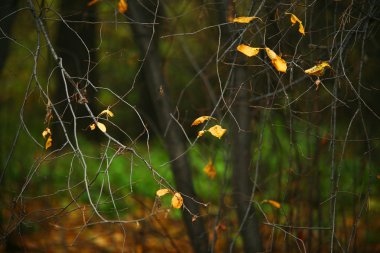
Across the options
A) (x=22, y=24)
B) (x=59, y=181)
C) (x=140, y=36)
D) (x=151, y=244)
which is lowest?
(x=59, y=181)

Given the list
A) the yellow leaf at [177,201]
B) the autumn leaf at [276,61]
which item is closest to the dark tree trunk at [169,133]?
the yellow leaf at [177,201]

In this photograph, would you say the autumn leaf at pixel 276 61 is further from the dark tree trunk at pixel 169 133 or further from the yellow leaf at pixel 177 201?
the dark tree trunk at pixel 169 133

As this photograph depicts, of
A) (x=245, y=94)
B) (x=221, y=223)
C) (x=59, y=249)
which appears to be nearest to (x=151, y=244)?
(x=59, y=249)

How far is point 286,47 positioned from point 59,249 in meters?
3.50

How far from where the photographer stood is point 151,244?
19.0 feet

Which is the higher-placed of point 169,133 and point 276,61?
point 276,61

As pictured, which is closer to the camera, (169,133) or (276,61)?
(276,61)

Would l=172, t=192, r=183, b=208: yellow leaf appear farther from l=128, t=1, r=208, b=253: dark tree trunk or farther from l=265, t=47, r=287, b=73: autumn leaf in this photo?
l=128, t=1, r=208, b=253: dark tree trunk

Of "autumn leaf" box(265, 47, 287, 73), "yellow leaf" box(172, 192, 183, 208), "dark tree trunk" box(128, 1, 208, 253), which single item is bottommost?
"dark tree trunk" box(128, 1, 208, 253)

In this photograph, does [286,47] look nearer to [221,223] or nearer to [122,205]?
[221,223]

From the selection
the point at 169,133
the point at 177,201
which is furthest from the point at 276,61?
the point at 169,133

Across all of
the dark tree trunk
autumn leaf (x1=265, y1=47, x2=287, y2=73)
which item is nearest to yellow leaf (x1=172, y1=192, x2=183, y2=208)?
autumn leaf (x1=265, y1=47, x2=287, y2=73)

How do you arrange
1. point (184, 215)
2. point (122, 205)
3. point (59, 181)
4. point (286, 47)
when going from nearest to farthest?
point (286, 47) → point (184, 215) → point (122, 205) → point (59, 181)

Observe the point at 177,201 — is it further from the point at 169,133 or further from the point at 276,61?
the point at 169,133
